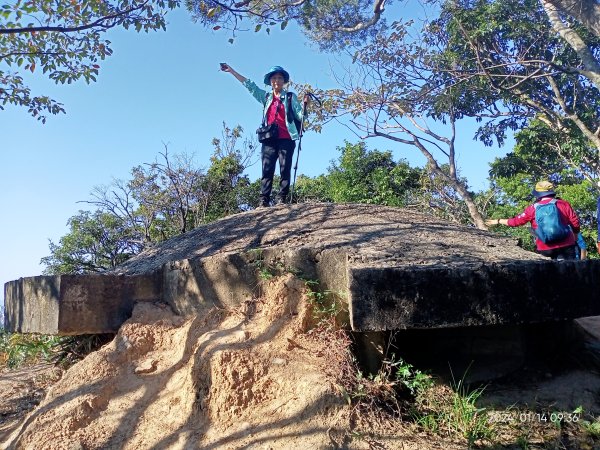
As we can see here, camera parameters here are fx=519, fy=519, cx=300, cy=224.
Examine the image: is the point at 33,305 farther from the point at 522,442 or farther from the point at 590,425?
the point at 590,425

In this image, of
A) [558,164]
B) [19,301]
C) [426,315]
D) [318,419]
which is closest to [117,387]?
[318,419]

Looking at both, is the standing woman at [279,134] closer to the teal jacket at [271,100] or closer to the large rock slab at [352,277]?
the teal jacket at [271,100]

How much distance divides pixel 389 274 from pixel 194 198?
8.99m

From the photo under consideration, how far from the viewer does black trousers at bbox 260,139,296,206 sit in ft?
18.0

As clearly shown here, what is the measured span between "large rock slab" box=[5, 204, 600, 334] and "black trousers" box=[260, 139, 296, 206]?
2.44 feet

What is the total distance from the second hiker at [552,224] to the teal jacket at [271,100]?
2.37 meters

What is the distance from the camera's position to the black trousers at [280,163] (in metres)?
5.48

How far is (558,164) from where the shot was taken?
12000mm

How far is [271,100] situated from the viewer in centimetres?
555

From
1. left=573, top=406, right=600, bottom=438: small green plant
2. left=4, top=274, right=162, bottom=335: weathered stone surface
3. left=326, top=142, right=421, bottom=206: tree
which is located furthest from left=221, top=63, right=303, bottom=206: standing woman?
left=326, top=142, right=421, bottom=206: tree

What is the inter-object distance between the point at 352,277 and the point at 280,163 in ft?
9.73

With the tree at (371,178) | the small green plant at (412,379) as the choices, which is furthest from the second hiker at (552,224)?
the tree at (371,178)

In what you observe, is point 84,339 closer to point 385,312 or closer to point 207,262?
point 207,262

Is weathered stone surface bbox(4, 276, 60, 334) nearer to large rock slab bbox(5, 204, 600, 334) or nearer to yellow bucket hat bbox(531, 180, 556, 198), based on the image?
large rock slab bbox(5, 204, 600, 334)
